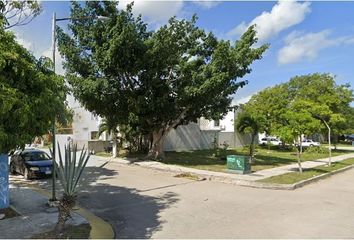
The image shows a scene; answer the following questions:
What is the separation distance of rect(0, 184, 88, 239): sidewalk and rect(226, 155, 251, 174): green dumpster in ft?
34.1

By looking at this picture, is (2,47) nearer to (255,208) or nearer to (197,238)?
(197,238)

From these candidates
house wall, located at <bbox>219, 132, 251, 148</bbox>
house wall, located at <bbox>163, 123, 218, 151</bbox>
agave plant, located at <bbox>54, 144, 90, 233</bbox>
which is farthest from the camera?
house wall, located at <bbox>219, 132, 251, 148</bbox>

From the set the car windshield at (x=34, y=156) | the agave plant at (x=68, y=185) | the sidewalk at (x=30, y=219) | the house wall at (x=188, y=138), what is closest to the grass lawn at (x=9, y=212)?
the sidewalk at (x=30, y=219)

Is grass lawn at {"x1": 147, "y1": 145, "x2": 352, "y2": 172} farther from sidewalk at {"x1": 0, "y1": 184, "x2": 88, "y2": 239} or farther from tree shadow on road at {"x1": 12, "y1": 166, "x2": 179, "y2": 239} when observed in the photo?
sidewalk at {"x1": 0, "y1": 184, "x2": 88, "y2": 239}

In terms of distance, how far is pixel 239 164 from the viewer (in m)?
19.4

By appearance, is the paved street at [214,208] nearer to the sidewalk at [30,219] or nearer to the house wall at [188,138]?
the sidewalk at [30,219]

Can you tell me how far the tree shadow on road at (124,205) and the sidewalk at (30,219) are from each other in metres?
1.02

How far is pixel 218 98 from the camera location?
26203 mm

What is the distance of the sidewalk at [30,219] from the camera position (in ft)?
27.9

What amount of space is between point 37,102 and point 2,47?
1496 mm

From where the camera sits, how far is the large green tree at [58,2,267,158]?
21.5m

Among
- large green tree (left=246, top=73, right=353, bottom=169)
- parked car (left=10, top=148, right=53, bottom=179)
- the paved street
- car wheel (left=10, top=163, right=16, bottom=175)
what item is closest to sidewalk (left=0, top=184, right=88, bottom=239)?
the paved street

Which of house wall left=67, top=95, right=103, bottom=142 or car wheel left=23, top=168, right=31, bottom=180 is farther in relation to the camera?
house wall left=67, top=95, right=103, bottom=142

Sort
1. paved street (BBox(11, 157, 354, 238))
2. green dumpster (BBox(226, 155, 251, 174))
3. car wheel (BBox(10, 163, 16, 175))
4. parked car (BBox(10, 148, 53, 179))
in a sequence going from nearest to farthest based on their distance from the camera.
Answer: paved street (BBox(11, 157, 354, 238)) → parked car (BBox(10, 148, 53, 179)) → car wheel (BBox(10, 163, 16, 175)) → green dumpster (BBox(226, 155, 251, 174))
